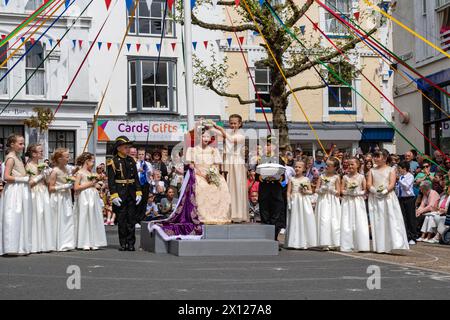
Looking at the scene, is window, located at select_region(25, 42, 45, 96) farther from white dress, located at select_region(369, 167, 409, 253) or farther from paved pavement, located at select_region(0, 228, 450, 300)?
white dress, located at select_region(369, 167, 409, 253)

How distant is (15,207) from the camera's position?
12555 mm

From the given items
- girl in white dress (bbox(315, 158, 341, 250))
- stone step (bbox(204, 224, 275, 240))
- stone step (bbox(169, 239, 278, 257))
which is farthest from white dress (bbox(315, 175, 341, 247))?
stone step (bbox(169, 239, 278, 257))

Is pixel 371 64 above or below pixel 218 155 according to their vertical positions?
above

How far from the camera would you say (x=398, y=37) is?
2284 centimetres

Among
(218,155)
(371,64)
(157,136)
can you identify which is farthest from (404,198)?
(371,64)

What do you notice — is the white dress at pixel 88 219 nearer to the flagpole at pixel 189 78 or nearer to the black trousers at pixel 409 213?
the flagpole at pixel 189 78

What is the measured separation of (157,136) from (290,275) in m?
21.5

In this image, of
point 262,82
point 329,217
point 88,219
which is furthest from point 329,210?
point 262,82

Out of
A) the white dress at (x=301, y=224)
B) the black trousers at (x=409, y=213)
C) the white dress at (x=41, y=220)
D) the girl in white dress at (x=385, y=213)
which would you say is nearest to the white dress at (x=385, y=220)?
the girl in white dress at (x=385, y=213)

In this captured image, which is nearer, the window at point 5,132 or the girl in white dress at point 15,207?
the girl in white dress at point 15,207

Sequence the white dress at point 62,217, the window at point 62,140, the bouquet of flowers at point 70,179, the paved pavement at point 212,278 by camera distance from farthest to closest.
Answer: the window at point 62,140
the bouquet of flowers at point 70,179
the white dress at point 62,217
the paved pavement at point 212,278

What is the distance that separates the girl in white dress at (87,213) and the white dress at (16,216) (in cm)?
117

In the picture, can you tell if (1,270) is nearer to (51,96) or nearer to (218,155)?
(218,155)

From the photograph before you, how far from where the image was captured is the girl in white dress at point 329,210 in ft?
45.0
